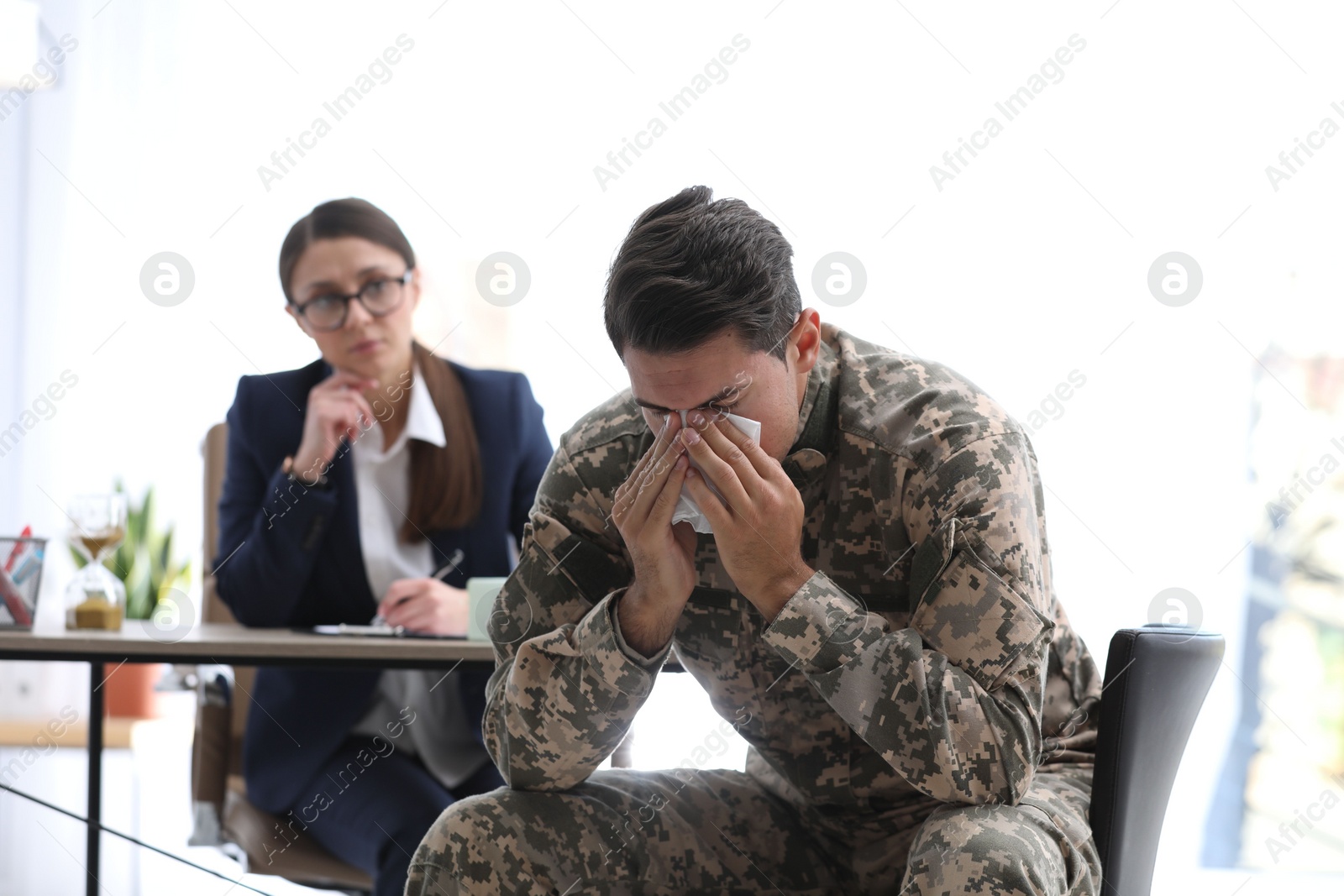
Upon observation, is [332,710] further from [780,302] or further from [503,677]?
[780,302]

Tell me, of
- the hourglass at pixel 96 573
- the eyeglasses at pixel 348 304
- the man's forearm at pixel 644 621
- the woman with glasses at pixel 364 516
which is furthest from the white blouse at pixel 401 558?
the man's forearm at pixel 644 621

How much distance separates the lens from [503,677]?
1.20 meters

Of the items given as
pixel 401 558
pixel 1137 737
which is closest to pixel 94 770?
pixel 401 558

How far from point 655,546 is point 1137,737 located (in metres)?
0.49

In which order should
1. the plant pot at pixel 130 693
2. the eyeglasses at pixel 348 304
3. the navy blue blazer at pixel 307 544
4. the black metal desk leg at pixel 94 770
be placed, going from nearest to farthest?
the black metal desk leg at pixel 94 770
the navy blue blazer at pixel 307 544
the eyeglasses at pixel 348 304
the plant pot at pixel 130 693

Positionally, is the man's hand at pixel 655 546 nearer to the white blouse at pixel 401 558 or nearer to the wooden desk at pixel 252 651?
the wooden desk at pixel 252 651

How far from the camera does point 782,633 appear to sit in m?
1.05

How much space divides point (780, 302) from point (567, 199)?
5.92 ft

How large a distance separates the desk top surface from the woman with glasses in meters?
0.14

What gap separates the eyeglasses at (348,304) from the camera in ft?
6.06

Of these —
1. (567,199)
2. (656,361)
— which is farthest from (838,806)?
(567,199)

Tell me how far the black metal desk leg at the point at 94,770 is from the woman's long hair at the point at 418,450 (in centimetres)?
50

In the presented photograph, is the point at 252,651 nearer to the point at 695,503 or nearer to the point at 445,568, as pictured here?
the point at 445,568

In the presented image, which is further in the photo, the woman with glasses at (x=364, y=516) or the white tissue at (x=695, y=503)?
the woman with glasses at (x=364, y=516)
